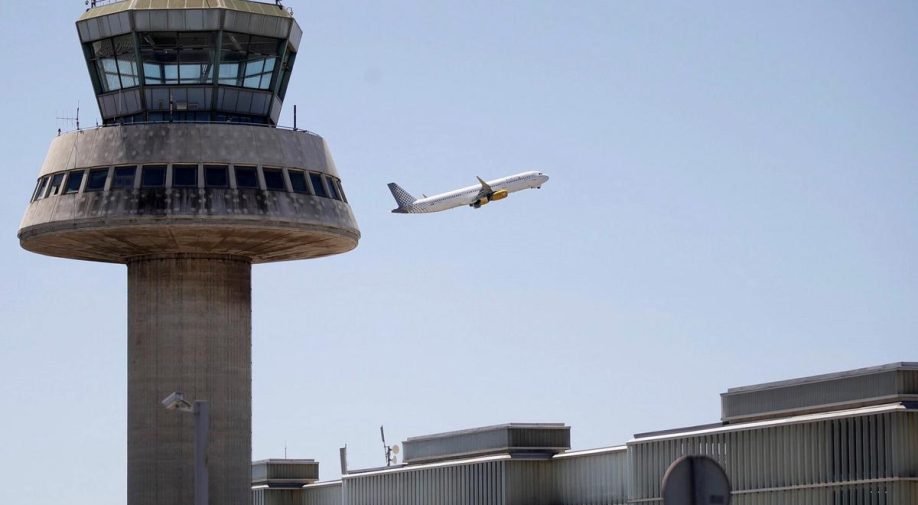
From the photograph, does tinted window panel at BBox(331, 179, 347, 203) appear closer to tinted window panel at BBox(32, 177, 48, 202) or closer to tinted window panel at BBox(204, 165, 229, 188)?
tinted window panel at BBox(204, 165, 229, 188)

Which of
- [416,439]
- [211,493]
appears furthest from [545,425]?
[211,493]

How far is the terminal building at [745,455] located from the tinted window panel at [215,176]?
24.9 m

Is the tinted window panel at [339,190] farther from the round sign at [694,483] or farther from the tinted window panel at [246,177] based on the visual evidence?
Answer: the round sign at [694,483]

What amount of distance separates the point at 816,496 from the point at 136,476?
33693 mm

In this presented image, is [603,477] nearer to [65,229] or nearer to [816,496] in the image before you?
[816,496]

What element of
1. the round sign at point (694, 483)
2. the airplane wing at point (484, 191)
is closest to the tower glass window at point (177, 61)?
the round sign at point (694, 483)

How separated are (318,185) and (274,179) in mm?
3008

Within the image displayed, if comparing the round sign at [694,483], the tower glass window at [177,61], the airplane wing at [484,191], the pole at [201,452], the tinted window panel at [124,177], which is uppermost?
the airplane wing at [484,191]

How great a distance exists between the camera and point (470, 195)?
167m

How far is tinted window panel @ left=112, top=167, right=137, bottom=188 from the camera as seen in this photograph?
275 feet

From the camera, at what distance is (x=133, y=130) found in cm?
8550

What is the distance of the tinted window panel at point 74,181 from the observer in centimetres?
8481

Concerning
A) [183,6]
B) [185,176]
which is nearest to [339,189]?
[185,176]

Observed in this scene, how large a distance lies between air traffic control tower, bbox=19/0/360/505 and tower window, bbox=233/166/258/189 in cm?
9
